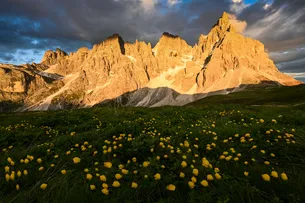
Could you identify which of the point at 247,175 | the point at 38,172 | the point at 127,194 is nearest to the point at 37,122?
the point at 38,172

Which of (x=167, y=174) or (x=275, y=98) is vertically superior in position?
(x=167, y=174)

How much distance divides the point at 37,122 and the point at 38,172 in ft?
39.1

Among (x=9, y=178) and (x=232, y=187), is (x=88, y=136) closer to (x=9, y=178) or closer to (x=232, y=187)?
(x=9, y=178)

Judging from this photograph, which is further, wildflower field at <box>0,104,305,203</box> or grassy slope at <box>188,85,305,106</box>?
grassy slope at <box>188,85,305,106</box>

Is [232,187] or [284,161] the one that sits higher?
[232,187]

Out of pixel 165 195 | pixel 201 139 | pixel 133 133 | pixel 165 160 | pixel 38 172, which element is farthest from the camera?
pixel 133 133

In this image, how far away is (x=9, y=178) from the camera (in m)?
3.66

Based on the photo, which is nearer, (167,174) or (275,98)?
(167,174)

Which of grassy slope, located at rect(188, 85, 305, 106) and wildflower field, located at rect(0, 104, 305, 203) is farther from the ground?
wildflower field, located at rect(0, 104, 305, 203)

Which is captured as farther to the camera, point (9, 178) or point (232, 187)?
point (9, 178)

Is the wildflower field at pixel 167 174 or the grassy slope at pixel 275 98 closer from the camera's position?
the wildflower field at pixel 167 174

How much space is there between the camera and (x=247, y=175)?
354 centimetres

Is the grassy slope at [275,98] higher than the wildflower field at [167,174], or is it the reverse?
the wildflower field at [167,174]

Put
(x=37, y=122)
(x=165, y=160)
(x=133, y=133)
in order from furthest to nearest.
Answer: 1. (x=37, y=122)
2. (x=133, y=133)
3. (x=165, y=160)
